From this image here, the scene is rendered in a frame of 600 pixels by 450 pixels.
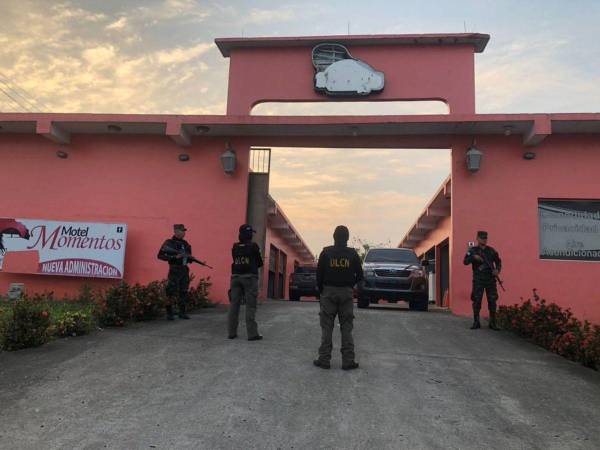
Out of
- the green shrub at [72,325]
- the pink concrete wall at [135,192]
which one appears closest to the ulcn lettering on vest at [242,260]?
the green shrub at [72,325]

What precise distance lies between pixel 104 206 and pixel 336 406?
9.64m

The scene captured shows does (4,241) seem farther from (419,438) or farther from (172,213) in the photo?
(419,438)

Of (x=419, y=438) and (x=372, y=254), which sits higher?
(x=372, y=254)

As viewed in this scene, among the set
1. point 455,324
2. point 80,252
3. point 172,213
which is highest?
point 172,213

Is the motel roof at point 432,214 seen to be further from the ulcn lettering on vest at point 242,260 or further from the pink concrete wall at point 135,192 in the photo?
the ulcn lettering on vest at point 242,260

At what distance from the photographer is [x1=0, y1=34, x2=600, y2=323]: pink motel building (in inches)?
447

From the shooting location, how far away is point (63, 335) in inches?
293

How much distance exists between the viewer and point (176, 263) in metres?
8.99

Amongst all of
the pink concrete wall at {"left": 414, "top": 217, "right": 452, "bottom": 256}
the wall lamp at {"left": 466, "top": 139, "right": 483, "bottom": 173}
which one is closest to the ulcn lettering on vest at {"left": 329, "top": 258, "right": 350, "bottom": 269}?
the wall lamp at {"left": 466, "top": 139, "right": 483, "bottom": 173}

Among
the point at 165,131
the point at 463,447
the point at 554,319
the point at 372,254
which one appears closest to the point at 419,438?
the point at 463,447

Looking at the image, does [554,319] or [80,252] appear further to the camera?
[80,252]

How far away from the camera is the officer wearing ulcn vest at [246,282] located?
293 inches

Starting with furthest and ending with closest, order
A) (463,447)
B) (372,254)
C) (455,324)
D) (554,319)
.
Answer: (372,254)
(455,324)
(554,319)
(463,447)

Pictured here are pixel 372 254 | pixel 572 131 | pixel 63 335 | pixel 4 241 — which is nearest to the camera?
pixel 63 335
